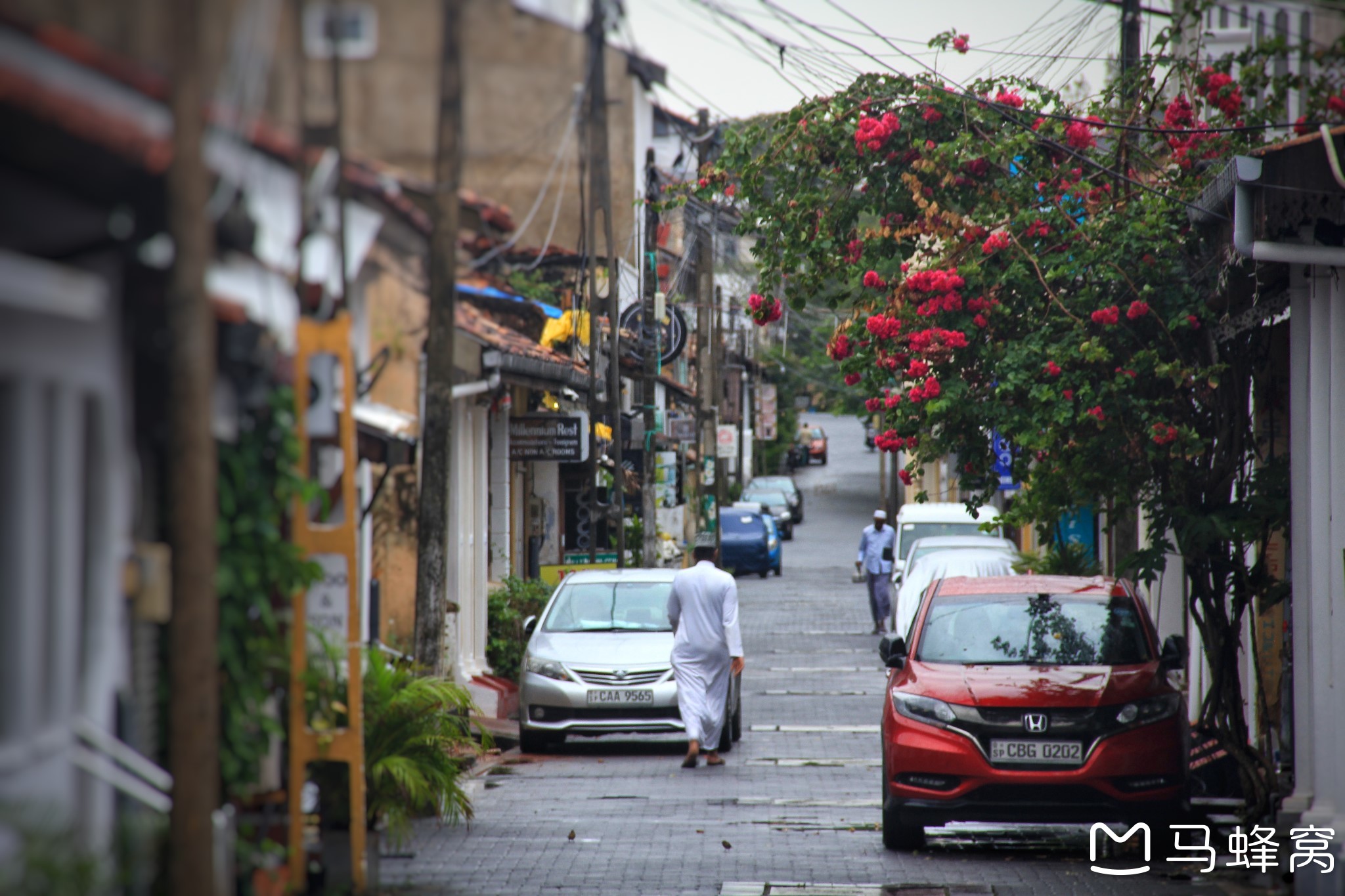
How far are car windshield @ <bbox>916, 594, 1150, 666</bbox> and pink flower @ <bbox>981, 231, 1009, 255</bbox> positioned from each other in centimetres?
243

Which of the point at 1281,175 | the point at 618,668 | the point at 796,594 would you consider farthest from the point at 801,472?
the point at 1281,175

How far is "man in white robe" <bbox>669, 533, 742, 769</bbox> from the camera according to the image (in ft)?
46.3

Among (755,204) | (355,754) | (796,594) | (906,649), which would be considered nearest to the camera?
(355,754)

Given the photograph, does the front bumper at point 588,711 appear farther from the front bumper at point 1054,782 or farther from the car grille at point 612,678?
the front bumper at point 1054,782

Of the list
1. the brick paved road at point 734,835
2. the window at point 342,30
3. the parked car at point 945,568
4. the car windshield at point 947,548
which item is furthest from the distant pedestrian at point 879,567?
the window at point 342,30

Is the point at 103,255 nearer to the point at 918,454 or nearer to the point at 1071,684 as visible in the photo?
the point at 1071,684

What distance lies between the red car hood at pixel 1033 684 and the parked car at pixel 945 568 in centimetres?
1180

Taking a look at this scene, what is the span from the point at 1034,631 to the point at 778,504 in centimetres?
4435

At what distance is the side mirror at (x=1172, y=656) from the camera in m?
10.3

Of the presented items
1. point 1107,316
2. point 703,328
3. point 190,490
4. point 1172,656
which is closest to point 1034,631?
point 1172,656

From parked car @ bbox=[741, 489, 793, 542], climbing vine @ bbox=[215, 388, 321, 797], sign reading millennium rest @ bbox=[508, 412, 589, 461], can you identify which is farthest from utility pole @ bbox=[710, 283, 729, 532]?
climbing vine @ bbox=[215, 388, 321, 797]

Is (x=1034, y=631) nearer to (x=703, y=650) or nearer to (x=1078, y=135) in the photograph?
(x=1078, y=135)

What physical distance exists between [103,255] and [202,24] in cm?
63

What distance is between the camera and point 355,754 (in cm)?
512
